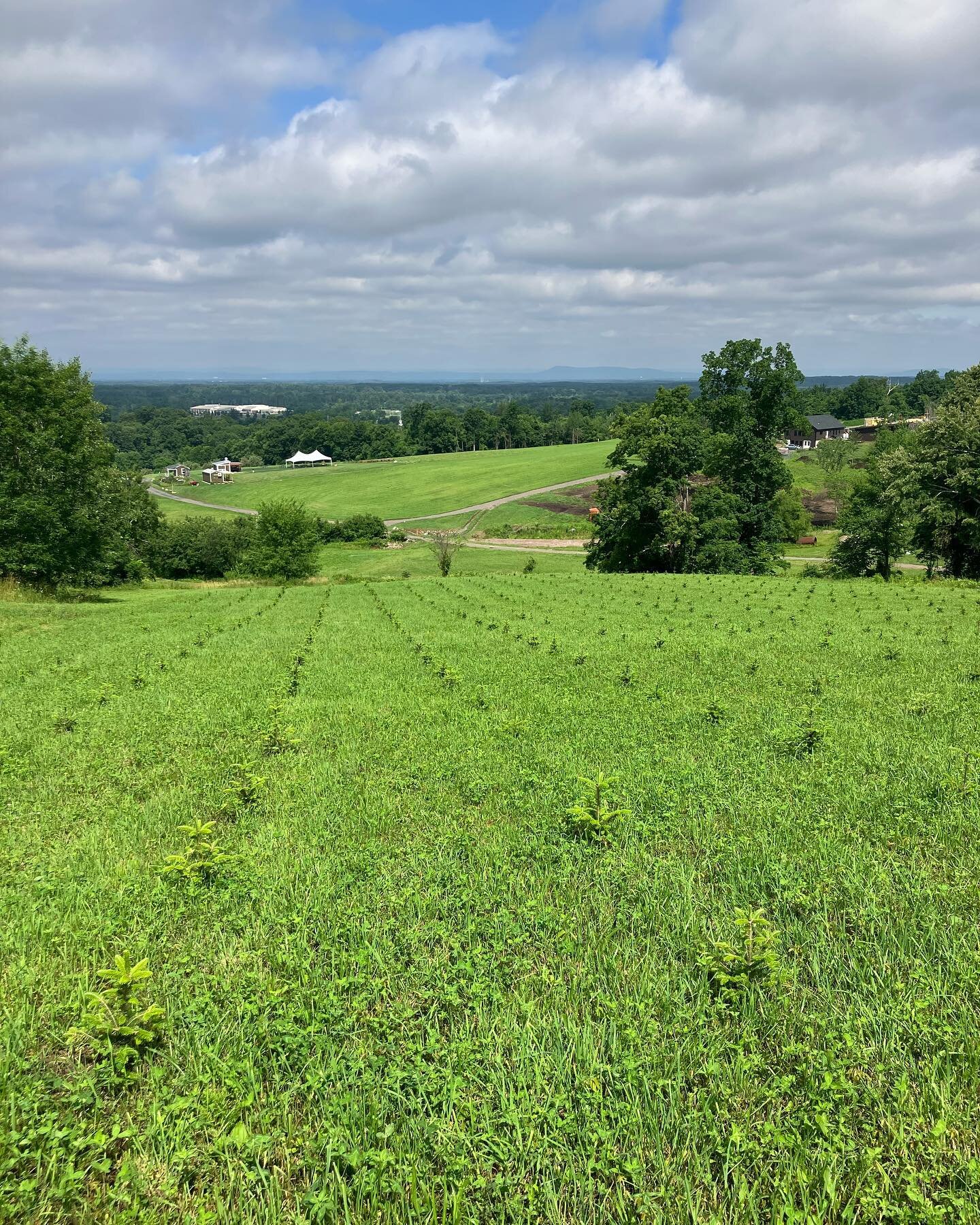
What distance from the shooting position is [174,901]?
5.75 m

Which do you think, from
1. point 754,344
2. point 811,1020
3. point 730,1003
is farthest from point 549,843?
point 754,344

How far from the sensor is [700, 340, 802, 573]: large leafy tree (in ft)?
164

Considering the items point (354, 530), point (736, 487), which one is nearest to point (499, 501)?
point (354, 530)

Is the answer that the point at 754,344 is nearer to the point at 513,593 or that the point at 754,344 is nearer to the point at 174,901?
the point at 513,593

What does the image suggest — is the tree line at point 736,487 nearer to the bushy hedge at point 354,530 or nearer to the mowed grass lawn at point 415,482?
the bushy hedge at point 354,530

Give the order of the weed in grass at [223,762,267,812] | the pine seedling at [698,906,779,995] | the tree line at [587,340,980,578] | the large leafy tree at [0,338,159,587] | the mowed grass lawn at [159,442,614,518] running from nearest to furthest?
1. the pine seedling at [698,906,779,995]
2. the weed in grass at [223,762,267,812]
3. the large leafy tree at [0,338,159,587]
4. the tree line at [587,340,980,578]
5. the mowed grass lawn at [159,442,614,518]

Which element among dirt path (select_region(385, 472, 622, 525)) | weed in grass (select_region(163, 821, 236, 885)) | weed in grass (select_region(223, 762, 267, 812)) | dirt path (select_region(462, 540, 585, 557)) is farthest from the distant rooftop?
weed in grass (select_region(163, 821, 236, 885))

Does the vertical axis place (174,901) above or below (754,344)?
below

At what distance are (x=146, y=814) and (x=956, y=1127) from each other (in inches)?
296

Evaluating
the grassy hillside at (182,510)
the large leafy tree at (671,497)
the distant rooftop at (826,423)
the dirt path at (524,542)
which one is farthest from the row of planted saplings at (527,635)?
the distant rooftop at (826,423)

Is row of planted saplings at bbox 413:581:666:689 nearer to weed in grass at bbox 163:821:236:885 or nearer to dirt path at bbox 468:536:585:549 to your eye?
weed in grass at bbox 163:821:236:885

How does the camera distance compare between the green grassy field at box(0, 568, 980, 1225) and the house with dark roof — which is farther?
the house with dark roof

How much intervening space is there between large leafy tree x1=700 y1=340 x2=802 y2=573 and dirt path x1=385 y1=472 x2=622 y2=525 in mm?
48512

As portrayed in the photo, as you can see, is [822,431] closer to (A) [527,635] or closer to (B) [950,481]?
(B) [950,481]
